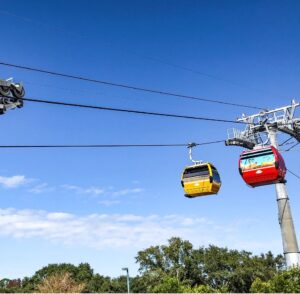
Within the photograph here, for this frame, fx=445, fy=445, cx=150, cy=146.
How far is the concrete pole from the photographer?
3531 centimetres

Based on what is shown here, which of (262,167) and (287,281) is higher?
(262,167)

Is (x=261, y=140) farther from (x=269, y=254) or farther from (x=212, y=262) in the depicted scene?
(x=269, y=254)

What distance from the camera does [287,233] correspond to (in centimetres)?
3612

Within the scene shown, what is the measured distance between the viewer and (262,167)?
25219 mm

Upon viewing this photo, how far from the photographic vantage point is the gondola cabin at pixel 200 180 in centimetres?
2206

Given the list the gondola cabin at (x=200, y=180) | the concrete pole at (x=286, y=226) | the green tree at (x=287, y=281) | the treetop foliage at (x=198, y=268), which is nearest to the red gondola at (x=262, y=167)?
the gondola cabin at (x=200, y=180)

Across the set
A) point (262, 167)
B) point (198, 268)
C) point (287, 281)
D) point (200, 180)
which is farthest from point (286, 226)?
Result: point (198, 268)

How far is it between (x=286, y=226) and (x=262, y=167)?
43.7ft

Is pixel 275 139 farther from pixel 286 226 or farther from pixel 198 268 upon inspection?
pixel 198 268

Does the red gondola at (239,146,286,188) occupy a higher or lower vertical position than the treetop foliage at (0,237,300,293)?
higher

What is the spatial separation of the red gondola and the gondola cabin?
3497 millimetres

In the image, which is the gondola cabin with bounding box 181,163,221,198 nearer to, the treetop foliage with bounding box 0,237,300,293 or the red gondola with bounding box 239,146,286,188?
the red gondola with bounding box 239,146,286,188

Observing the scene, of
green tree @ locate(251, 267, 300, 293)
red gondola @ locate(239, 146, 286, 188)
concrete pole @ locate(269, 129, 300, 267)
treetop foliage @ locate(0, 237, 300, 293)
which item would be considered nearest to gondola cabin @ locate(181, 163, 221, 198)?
red gondola @ locate(239, 146, 286, 188)

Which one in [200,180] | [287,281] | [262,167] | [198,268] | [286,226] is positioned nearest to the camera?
[200,180]
